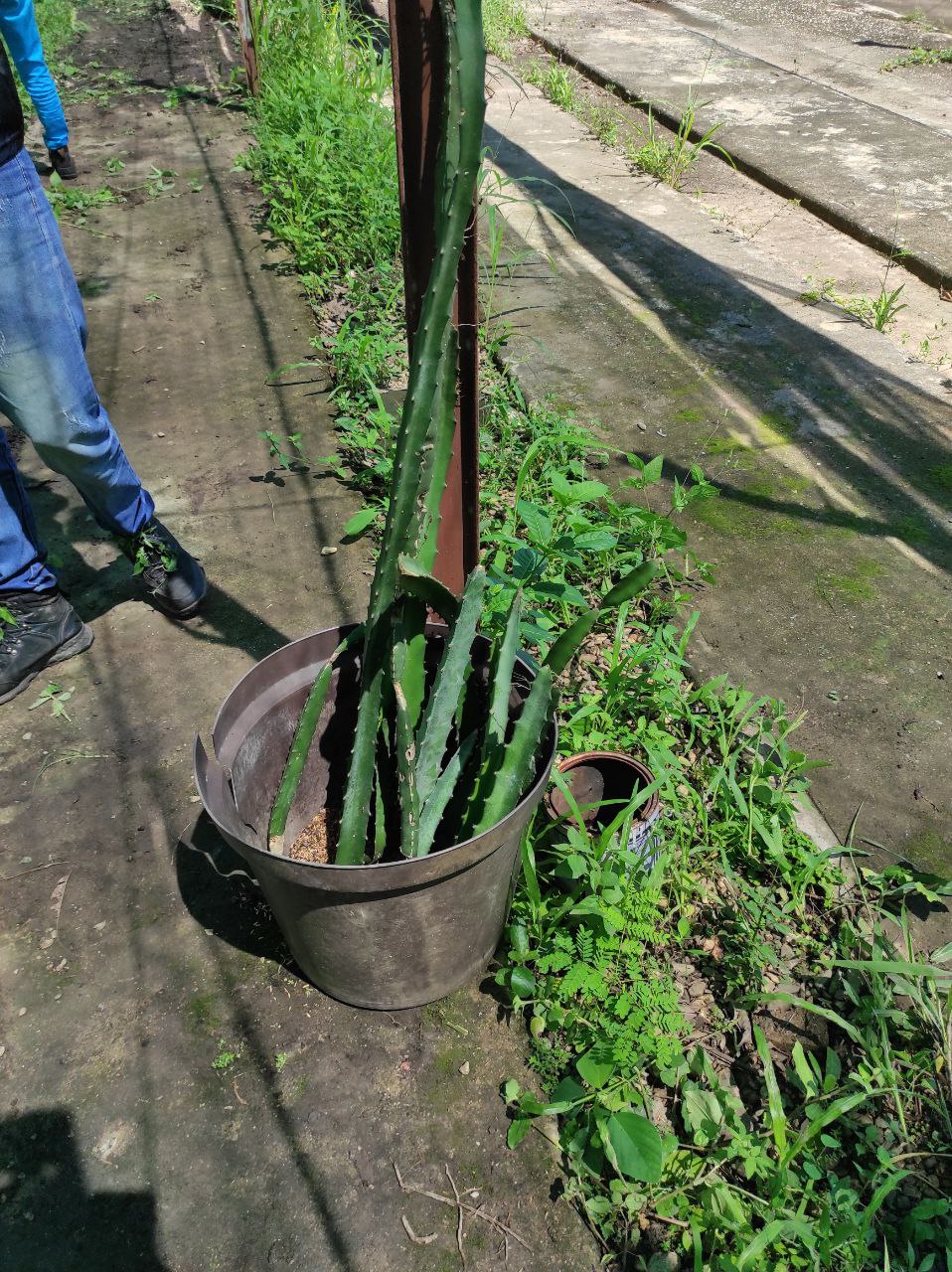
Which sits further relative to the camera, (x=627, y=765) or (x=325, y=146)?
(x=325, y=146)

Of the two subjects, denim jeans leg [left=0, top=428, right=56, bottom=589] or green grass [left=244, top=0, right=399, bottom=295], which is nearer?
denim jeans leg [left=0, top=428, right=56, bottom=589]

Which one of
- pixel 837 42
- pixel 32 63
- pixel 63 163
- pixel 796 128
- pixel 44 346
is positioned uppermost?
pixel 837 42

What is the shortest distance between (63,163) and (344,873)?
651 centimetres

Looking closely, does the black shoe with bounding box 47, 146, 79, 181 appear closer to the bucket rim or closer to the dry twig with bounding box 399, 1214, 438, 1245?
the bucket rim

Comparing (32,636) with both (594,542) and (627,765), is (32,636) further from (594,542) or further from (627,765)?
(627,765)

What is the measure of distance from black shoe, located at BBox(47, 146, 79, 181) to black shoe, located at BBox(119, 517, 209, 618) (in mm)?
4798

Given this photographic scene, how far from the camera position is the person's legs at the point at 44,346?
209cm

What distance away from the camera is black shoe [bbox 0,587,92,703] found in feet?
8.42

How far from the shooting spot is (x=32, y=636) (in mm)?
2604

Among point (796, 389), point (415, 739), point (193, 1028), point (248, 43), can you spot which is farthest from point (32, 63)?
point (193, 1028)

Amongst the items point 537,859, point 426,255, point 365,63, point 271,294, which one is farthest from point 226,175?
point 537,859

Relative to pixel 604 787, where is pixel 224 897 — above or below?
below

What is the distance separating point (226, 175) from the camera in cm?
625

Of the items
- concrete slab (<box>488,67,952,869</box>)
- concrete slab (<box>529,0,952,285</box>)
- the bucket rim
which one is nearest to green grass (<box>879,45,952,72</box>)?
concrete slab (<box>529,0,952,285</box>)
